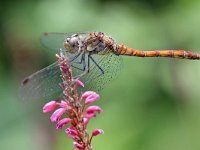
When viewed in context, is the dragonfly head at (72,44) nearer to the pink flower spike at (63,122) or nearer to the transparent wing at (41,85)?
the transparent wing at (41,85)

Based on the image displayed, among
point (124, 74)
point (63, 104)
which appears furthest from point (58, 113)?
point (124, 74)

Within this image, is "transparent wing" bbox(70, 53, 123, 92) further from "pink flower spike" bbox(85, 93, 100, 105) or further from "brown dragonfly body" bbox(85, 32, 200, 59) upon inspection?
"pink flower spike" bbox(85, 93, 100, 105)

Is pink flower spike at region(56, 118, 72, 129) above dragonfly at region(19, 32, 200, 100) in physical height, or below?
above

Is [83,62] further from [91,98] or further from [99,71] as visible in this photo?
[91,98]

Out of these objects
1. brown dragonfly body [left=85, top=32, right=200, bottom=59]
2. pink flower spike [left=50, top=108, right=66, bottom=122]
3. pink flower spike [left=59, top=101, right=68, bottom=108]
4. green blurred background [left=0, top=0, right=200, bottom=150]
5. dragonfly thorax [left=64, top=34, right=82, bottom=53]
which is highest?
pink flower spike [left=59, top=101, right=68, bottom=108]

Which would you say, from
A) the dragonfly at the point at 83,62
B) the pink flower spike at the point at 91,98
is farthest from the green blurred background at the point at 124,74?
the pink flower spike at the point at 91,98

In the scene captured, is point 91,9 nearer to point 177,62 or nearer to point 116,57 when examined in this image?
point 177,62

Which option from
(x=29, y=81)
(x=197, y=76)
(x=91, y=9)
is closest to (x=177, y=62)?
(x=197, y=76)

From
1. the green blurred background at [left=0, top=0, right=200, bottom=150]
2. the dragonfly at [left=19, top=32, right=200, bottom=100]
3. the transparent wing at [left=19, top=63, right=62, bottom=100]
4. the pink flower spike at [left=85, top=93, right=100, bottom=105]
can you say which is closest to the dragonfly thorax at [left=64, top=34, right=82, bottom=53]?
the dragonfly at [left=19, top=32, right=200, bottom=100]
